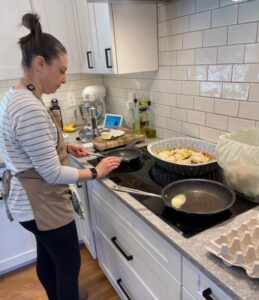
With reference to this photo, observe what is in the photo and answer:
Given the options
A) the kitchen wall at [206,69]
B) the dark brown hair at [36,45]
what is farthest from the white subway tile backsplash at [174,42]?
the dark brown hair at [36,45]

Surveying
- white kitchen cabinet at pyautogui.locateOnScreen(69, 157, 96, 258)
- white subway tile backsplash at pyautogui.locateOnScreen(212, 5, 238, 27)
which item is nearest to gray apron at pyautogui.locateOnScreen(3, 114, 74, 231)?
white kitchen cabinet at pyautogui.locateOnScreen(69, 157, 96, 258)

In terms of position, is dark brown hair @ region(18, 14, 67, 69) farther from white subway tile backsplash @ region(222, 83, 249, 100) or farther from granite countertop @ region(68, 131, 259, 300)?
white subway tile backsplash @ region(222, 83, 249, 100)

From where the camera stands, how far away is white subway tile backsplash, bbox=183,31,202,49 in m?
1.33

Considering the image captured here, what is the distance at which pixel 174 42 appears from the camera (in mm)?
1484

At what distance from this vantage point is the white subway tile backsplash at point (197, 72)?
A: 4.43 ft

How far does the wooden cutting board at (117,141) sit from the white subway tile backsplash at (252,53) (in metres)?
0.81

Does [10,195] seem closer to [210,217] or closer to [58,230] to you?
[58,230]

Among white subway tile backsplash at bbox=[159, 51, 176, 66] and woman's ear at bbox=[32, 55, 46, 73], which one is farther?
white subway tile backsplash at bbox=[159, 51, 176, 66]

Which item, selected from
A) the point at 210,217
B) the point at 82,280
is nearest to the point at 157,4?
the point at 210,217

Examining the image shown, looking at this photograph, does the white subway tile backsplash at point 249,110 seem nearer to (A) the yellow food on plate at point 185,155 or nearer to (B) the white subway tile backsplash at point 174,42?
(A) the yellow food on plate at point 185,155

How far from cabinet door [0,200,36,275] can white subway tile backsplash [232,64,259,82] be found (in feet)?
5.33

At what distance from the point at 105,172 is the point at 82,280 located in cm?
103

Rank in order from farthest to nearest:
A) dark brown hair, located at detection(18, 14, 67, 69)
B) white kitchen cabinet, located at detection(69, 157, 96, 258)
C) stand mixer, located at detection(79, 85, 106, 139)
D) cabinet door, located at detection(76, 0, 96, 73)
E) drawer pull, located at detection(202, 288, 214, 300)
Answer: stand mixer, located at detection(79, 85, 106, 139) → cabinet door, located at detection(76, 0, 96, 73) → white kitchen cabinet, located at detection(69, 157, 96, 258) → dark brown hair, located at detection(18, 14, 67, 69) → drawer pull, located at detection(202, 288, 214, 300)

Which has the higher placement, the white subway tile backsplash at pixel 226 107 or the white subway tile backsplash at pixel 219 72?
the white subway tile backsplash at pixel 219 72
